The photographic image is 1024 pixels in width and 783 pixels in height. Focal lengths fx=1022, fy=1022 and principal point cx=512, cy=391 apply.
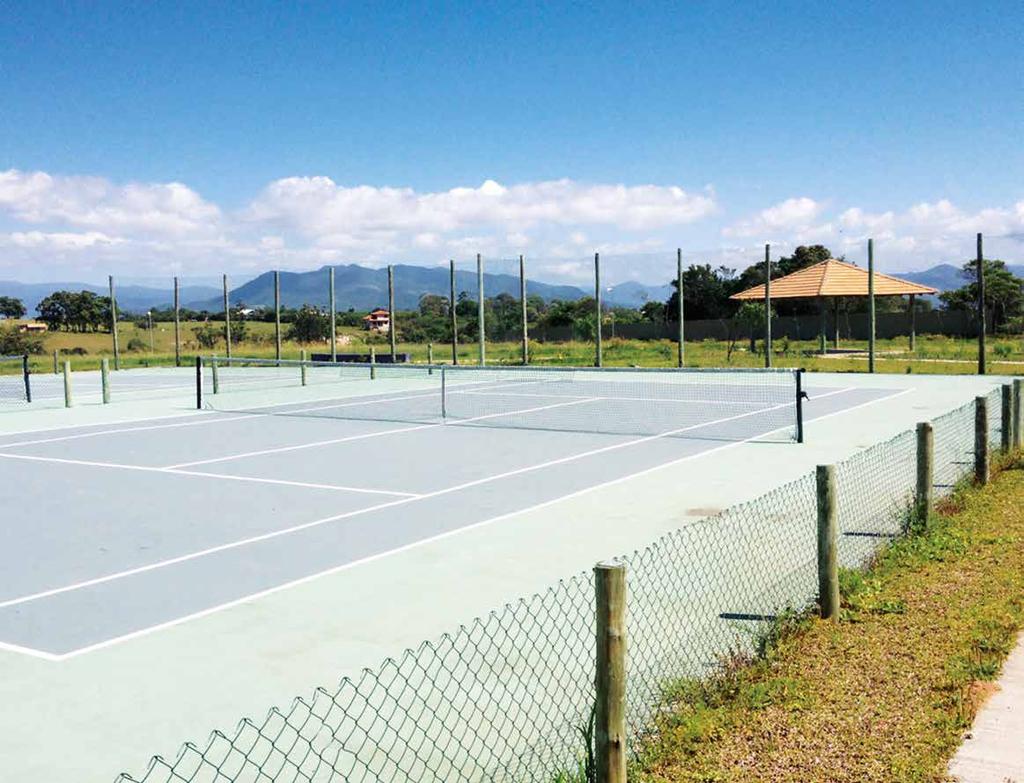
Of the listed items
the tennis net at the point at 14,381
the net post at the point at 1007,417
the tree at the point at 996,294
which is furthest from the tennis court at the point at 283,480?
the tree at the point at 996,294

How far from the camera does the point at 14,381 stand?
114 ft

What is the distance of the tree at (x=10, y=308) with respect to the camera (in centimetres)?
9369

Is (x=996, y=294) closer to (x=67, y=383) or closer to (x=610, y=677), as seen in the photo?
(x=67, y=383)

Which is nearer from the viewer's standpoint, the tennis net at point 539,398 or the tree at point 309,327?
the tennis net at point 539,398

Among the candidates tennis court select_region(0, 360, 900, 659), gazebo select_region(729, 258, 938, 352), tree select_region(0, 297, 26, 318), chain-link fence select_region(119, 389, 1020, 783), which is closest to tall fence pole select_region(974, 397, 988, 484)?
chain-link fence select_region(119, 389, 1020, 783)

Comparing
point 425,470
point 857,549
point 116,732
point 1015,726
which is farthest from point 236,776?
point 425,470

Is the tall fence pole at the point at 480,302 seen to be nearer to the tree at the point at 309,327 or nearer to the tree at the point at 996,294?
the tree at the point at 309,327

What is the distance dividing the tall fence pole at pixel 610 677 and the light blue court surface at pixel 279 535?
205cm

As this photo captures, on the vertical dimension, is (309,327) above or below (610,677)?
above

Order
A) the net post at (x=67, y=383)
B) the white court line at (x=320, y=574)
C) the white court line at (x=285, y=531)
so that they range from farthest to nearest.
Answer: the net post at (x=67, y=383) < the white court line at (x=285, y=531) < the white court line at (x=320, y=574)

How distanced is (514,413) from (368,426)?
137 inches

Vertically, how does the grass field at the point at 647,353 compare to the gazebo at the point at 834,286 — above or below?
below

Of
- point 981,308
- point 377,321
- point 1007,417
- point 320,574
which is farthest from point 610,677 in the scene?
point 377,321

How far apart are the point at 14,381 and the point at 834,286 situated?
31.6 metres
